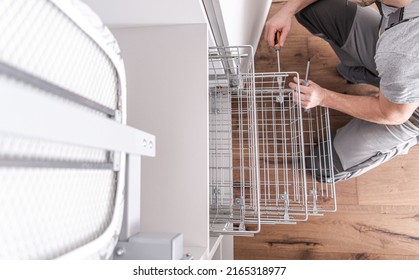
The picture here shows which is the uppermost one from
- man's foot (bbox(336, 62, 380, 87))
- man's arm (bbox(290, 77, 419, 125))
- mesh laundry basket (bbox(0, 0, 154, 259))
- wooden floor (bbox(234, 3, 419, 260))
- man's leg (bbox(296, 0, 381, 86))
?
man's leg (bbox(296, 0, 381, 86))

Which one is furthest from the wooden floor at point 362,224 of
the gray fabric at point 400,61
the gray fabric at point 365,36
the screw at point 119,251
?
the screw at point 119,251

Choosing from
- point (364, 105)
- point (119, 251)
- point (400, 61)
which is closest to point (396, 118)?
point (364, 105)

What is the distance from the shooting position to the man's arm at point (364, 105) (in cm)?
81

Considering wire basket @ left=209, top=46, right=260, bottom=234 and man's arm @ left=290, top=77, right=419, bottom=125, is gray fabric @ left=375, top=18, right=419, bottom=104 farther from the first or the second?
wire basket @ left=209, top=46, right=260, bottom=234

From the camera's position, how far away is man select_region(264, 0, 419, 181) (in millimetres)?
692

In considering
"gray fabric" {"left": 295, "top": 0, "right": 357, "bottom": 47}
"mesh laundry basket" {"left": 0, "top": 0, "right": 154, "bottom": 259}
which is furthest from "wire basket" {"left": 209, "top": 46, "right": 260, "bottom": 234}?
"mesh laundry basket" {"left": 0, "top": 0, "right": 154, "bottom": 259}

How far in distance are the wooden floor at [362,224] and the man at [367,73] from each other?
5.8 inches

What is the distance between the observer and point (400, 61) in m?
0.68

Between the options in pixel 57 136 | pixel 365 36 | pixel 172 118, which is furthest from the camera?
pixel 365 36

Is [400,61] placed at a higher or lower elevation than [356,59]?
lower

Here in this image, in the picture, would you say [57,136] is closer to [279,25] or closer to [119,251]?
[119,251]

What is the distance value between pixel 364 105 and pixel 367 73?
0.23 meters

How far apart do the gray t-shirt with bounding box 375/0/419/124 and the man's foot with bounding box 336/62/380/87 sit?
1.21ft
